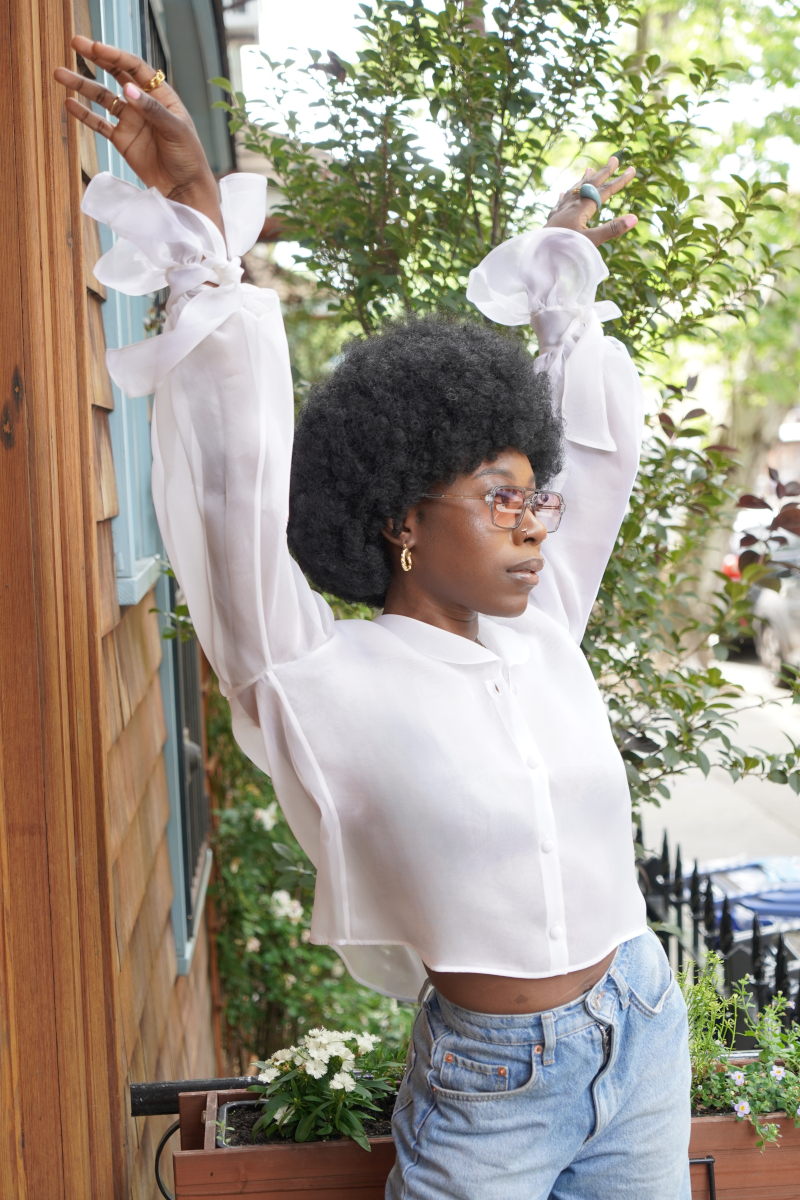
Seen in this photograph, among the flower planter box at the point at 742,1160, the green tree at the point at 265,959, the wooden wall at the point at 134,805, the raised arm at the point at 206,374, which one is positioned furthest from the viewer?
the green tree at the point at 265,959

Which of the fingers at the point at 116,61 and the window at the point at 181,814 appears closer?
the fingers at the point at 116,61

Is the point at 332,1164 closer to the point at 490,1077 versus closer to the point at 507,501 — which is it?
the point at 490,1077

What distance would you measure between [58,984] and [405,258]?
5.52ft

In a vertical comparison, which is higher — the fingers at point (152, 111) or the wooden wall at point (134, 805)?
the fingers at point (152, 111)

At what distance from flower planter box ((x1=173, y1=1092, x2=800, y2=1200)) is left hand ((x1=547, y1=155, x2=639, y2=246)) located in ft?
4.63

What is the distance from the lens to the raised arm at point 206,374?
1.15 meters

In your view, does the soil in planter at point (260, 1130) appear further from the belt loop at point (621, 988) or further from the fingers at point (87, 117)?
the fingers at point (87, 117)

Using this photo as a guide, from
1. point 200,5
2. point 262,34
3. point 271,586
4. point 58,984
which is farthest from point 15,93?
point 262,34

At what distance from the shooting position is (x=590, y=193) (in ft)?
5.54

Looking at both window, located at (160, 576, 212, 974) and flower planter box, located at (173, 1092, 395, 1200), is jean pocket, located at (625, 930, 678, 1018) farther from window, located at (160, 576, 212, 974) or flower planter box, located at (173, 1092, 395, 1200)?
window, located at (160, 576, 212, 974)

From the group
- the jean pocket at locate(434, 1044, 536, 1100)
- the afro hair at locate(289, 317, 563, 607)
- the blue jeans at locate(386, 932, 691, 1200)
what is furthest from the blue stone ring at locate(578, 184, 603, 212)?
the jean pocket at locate(434, 1044, 536, 1100)

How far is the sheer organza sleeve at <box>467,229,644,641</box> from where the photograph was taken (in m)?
1.68

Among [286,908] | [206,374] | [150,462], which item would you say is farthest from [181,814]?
[206,374]

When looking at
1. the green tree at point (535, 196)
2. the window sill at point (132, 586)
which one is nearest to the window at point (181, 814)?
the window sill at point (132, 586)
